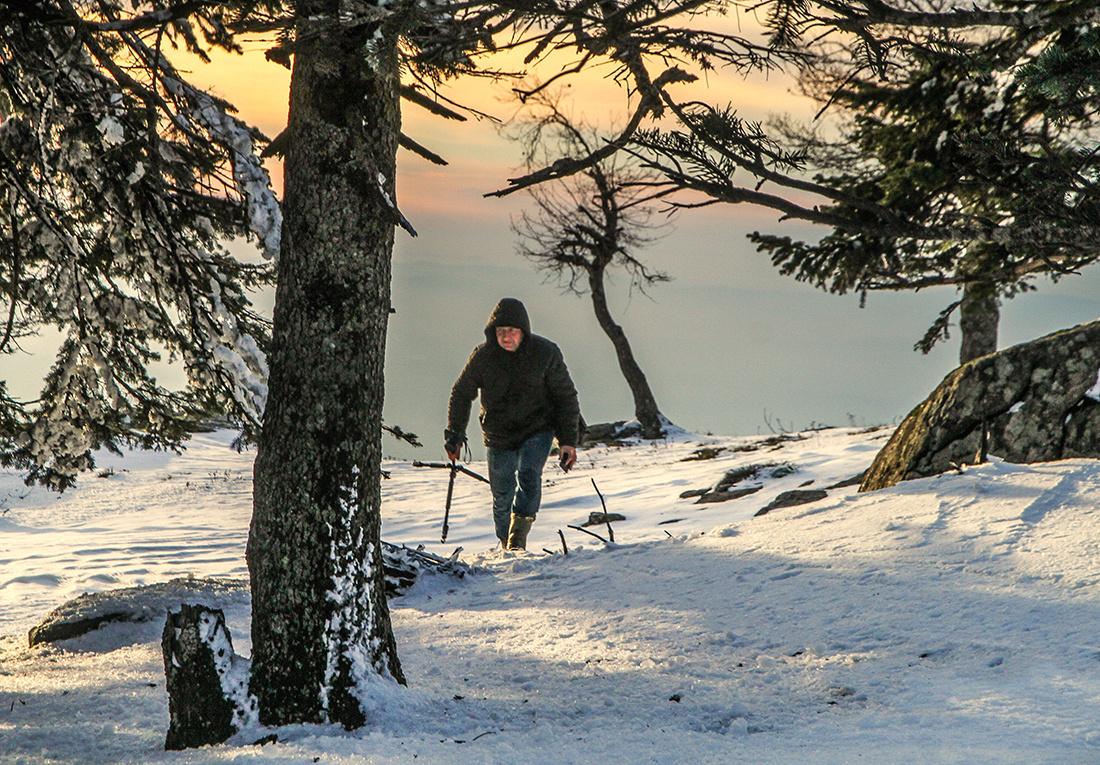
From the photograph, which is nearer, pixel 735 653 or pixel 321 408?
pixel 321 408

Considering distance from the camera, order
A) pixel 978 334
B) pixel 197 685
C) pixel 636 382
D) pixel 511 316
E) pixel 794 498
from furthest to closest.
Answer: pixel 636 382, pixel 978 334, pixel 794 498, pixel 511 316, pixel 197 685

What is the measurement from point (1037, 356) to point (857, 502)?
217 centimetres

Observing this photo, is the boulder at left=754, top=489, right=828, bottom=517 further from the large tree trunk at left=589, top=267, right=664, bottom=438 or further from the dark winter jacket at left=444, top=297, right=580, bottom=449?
the large tree trunk at left=589, top=267, right=664, bottom=438

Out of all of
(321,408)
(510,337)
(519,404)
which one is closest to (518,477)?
(519,404)

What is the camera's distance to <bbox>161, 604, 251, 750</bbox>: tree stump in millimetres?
2975

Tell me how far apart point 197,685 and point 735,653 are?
2388mm

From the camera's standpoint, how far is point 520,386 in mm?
6691

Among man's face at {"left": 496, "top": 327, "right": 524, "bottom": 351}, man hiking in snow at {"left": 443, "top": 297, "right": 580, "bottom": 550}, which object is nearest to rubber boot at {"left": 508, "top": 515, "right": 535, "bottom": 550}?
man hiking in snow at {"left": 443, "top": 297, "right": 580, "bottom": 550}

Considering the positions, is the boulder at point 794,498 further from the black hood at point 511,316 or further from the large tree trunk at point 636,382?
the large tree trunk at point 636,382

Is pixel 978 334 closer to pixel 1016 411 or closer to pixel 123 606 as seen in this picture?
pixel 1016 411

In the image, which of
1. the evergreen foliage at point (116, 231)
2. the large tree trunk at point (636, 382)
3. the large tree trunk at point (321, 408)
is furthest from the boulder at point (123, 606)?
the large tree trunk at point (636, 382)

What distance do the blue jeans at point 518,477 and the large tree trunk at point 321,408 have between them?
139 inches

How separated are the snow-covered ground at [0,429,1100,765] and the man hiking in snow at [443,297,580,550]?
2.76 feet

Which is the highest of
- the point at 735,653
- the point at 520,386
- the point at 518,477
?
the point at 520,386
